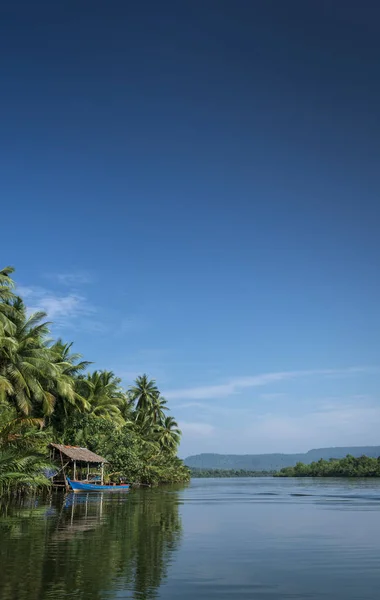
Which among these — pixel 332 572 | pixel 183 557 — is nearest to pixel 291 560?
pixel 332 572

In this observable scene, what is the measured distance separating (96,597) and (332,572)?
234 inches

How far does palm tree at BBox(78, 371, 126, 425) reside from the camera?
163 ft

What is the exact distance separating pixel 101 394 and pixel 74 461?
12034 mm

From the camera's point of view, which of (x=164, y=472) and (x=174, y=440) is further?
(x=174, y=440)

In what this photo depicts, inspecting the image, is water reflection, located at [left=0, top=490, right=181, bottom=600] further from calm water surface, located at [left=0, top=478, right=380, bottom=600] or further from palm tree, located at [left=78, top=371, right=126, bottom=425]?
palm tree, located at [left=78, top=371, right=126, bottom=425]

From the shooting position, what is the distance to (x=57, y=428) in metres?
46.2

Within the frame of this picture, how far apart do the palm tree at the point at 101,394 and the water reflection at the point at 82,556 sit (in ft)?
90.2

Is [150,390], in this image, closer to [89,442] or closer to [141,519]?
[89,442]

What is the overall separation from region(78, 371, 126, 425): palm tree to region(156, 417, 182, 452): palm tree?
28956 mm

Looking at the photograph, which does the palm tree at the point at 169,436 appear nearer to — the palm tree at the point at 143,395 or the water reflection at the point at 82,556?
the palm tree at the point at 143,395

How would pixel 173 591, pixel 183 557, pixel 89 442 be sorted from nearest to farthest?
pixel 173 591, pixel 183 557, pixel 89 442

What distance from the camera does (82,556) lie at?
12.6 m

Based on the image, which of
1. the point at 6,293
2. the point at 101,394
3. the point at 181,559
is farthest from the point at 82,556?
the point at 101,394

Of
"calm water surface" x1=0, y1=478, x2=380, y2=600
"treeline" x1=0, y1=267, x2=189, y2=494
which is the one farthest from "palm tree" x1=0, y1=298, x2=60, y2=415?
"calm water surface" x1=0, y1=478, x2=380, y2=600
